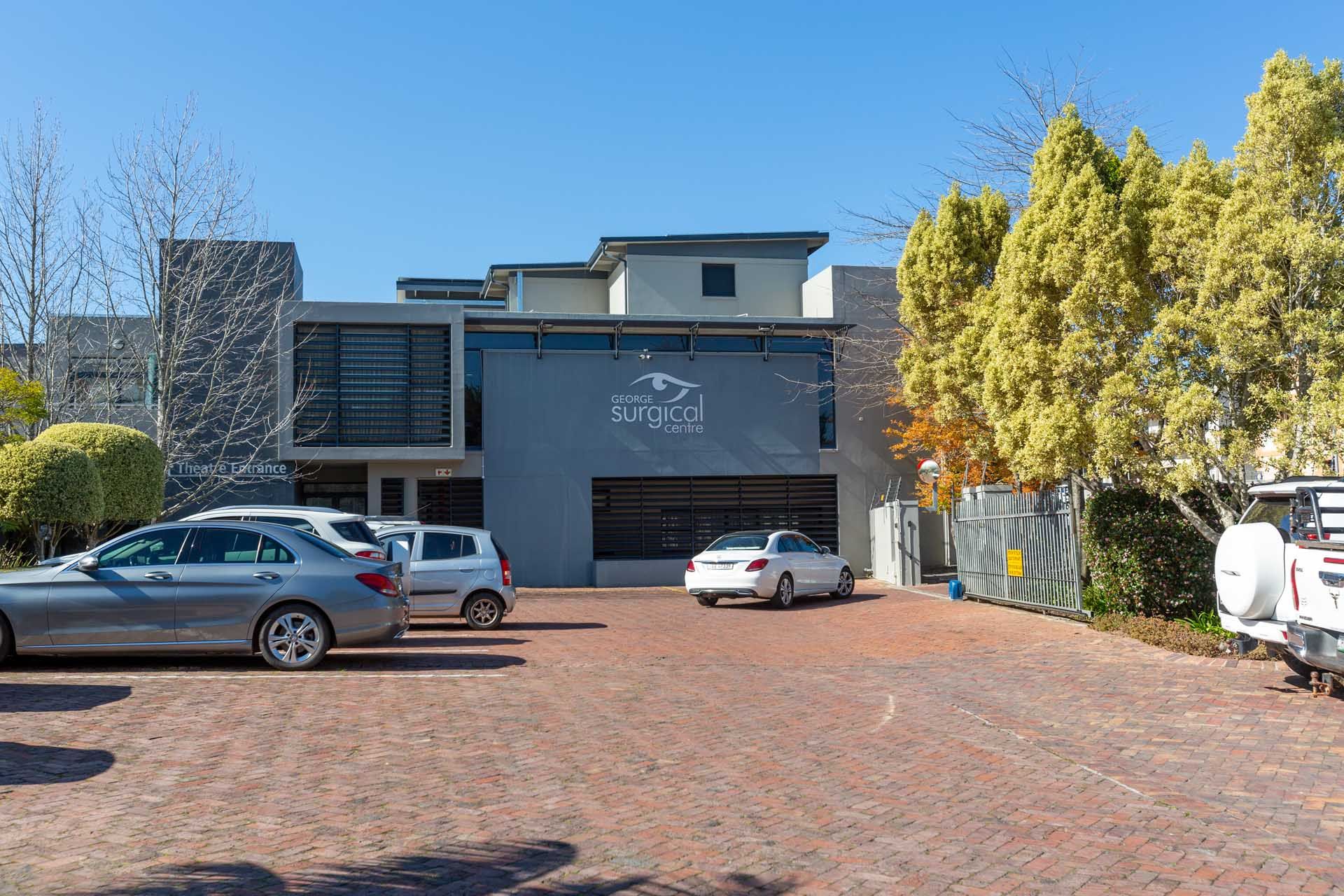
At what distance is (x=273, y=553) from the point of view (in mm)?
Answer: 11133

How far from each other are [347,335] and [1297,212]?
2103 cm

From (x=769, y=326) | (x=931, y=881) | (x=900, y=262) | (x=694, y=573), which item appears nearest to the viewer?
(x=931, y=881)

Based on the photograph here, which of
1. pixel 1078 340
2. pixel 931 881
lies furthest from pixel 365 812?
pixel 1078 340

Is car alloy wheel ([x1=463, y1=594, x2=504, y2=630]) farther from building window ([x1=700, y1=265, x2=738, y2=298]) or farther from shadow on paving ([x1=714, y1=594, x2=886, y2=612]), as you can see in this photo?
building window ([x1=700, y1=265, x2=738, y2=298])

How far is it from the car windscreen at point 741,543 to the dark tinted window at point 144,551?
11742mm

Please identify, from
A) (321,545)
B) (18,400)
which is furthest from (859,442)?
(321,545)

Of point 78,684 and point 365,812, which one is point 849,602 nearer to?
point 78,684

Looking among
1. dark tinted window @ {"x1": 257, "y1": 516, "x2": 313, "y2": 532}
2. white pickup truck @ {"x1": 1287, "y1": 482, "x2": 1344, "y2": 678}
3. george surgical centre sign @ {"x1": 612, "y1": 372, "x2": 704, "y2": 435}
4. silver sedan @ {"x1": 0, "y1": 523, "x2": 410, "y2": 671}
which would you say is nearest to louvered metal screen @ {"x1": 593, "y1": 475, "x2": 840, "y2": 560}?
george surgical centre sign @ {"x1": 612, "y1": 372, "x2": 704, "y2": 435}

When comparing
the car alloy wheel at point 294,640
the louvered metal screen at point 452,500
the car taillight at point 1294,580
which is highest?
the louvered metal screen at point 452,500

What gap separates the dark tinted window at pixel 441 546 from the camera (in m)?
16.4

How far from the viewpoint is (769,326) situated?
29.5m

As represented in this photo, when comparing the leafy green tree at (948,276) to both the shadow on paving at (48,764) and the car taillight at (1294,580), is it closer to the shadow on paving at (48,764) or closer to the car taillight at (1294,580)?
the car taillight at (1294,580)

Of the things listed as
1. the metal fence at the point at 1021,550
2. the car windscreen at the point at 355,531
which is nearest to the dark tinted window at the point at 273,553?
the car windscreen at the point at 355,531

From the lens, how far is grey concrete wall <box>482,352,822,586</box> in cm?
2836
